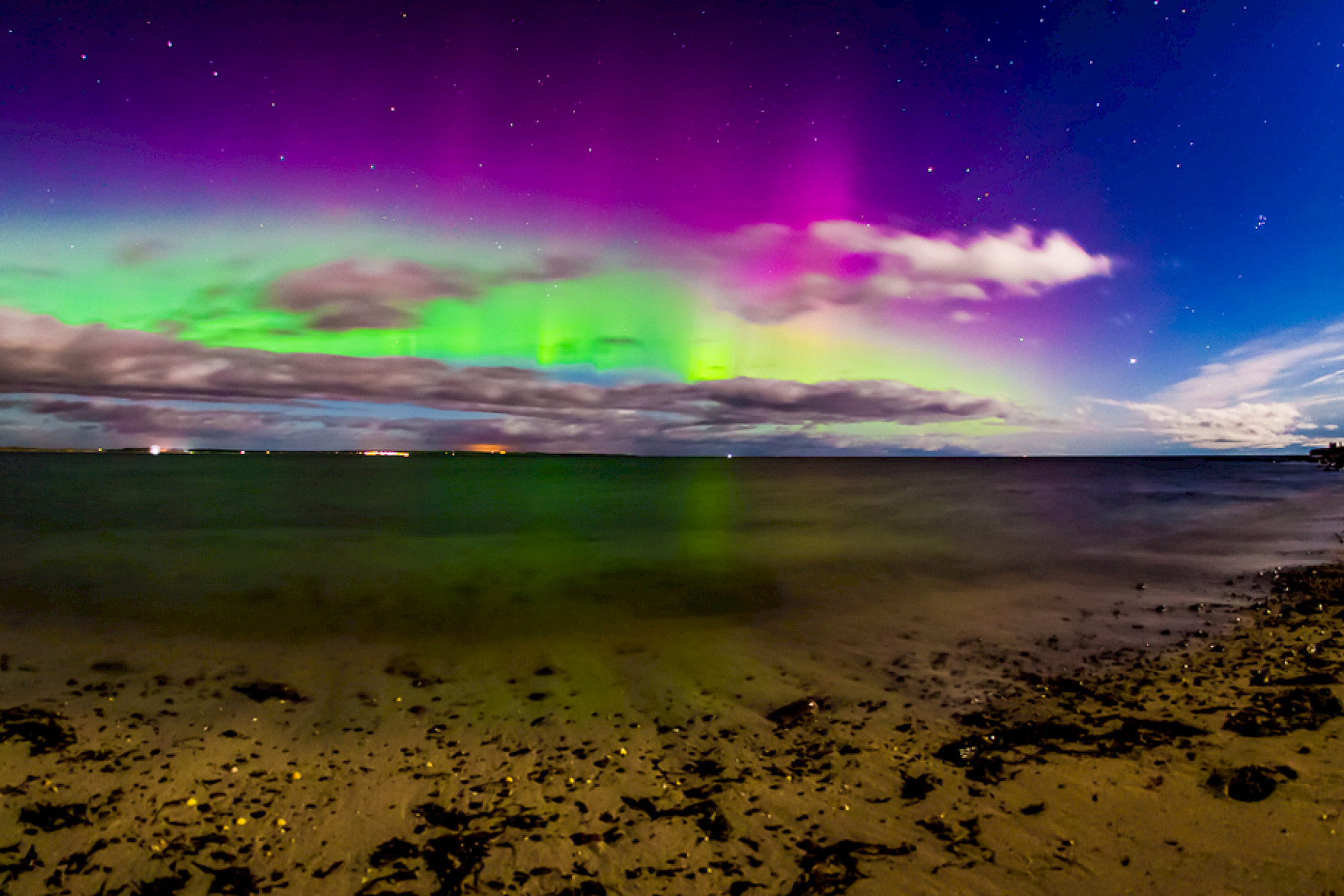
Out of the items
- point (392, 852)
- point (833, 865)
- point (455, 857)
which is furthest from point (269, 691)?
point (833, 865)

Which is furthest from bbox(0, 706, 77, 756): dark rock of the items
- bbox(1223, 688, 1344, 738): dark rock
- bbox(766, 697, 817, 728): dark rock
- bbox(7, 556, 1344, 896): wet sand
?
bbox(1223, 688, 1344, 738): dark rock

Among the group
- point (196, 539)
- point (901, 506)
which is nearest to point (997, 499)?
point (901, 506)

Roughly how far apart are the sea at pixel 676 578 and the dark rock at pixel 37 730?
11.8 feet

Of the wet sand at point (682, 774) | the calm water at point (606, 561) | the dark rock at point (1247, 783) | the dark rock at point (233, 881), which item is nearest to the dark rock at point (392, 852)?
the wet sand at point (682, 774)

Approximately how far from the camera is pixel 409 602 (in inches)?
599

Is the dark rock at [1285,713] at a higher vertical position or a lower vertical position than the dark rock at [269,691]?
higher

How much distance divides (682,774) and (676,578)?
1225 cm

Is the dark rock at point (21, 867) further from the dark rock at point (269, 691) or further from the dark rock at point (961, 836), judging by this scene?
the dark rock at point (961, 836)

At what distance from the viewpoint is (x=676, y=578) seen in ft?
61.2

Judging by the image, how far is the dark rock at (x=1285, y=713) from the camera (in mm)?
6500

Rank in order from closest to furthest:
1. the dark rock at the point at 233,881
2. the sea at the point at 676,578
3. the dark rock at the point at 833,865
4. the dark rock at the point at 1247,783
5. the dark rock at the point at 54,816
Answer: the dark rock at the point at 833,865, the dark rock at the point at 233,881, the dark rock at the point at 1247,783, the dark rock at the point at 54,816, the sea at the point at 676,578

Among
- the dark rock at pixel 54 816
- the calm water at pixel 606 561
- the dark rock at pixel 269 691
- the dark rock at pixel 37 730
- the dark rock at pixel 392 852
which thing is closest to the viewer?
the dark rock at pixel 392 852

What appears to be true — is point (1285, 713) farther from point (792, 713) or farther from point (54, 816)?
point (54, 816)

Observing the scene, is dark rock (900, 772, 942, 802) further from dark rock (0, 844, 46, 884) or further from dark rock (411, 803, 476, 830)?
dark rock (0, 844, 46, 884)
